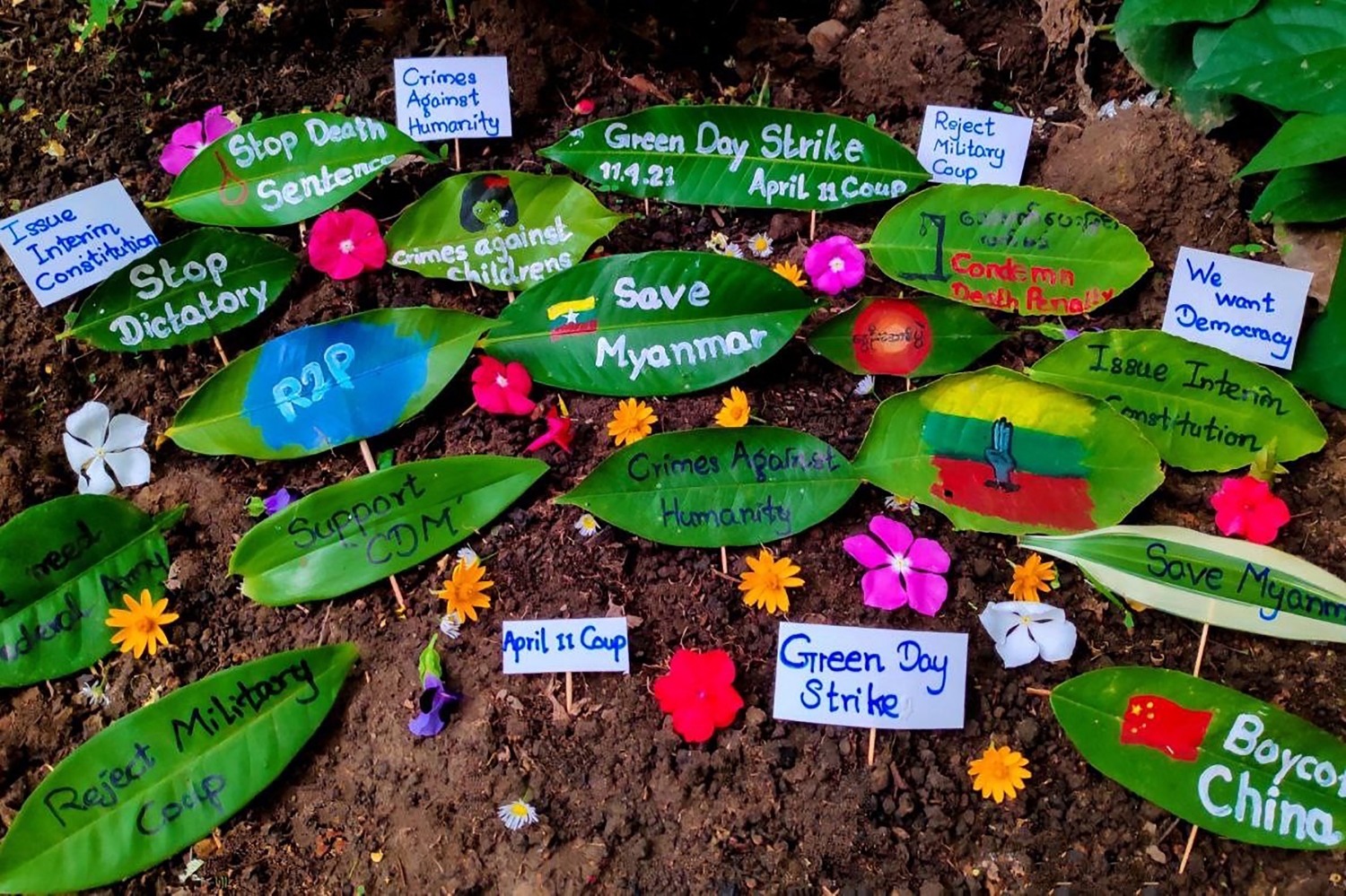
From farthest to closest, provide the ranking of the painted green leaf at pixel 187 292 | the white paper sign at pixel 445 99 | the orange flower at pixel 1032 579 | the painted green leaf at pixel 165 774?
1. the white paper sign at pixel 445 99
2. the painted green leaf at pixel 187 292
3. the orange flower at pixel 1032 579
4. the painted green leaf at pixel 165 774

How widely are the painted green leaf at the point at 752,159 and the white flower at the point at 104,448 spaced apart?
0.57 metres

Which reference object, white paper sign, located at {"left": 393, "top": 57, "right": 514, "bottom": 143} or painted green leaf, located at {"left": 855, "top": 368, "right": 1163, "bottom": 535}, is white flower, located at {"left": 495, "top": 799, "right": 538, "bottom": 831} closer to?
painted green leaf, located at {"left": 855, "top": 368, "right": 1163, "bottom": 535}

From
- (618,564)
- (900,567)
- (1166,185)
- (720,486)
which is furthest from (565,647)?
(1166,185)

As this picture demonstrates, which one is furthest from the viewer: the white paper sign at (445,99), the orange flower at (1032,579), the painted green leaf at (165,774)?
the white paper sign at (445,99)

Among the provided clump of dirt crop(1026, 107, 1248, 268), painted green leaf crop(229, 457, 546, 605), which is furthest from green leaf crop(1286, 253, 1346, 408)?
painted green leaf crop(229, 457, 546, 605)

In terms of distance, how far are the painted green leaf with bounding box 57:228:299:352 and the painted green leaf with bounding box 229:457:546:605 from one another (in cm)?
27

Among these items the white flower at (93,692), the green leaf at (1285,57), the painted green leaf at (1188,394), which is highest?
the green leaf at (1285,57)

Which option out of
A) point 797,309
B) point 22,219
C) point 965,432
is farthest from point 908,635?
point 22,219

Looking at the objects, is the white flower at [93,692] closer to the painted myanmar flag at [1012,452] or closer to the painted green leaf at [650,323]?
the painted green leaf at [650,323]

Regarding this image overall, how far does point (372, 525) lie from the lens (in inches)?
39.3

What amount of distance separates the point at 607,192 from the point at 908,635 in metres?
0.63

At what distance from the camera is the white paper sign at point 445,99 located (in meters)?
1.18

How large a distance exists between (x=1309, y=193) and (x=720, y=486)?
77 centimetres

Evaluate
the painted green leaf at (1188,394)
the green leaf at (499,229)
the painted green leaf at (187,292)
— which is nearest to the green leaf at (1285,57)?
the painted green leaf at (1188,394)
